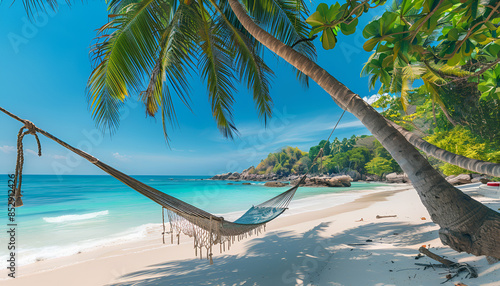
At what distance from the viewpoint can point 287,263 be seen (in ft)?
6.22

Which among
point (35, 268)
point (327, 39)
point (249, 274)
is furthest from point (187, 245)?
point (327, 39)

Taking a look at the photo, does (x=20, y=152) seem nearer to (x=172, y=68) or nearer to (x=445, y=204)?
(x=172, y=68)

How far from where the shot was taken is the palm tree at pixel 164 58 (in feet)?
6.18

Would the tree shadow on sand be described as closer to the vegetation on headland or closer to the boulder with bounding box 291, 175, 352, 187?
the boulder with bounding box 291, 175, 352, 187

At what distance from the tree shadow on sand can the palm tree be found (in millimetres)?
1348

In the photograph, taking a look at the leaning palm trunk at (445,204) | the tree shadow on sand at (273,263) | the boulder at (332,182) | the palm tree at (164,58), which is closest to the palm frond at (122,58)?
the palm tree at (164,58)

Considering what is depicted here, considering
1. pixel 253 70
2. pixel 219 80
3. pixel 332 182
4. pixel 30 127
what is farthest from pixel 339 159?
pixel 30 127

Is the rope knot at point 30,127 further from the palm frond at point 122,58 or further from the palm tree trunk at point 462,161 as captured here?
the palm tree trunk at point 462,161

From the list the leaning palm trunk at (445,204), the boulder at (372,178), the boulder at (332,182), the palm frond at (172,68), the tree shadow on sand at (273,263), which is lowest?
the boulder at (372,178)

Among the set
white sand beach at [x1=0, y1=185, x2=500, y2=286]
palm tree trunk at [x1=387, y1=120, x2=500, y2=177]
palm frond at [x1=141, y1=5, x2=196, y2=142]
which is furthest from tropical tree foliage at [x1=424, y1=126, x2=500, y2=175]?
palm frond at [x1=141, y1=5, x2=196, y2=142]

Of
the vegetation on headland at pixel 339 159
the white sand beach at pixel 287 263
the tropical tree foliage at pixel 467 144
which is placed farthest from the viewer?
the vegetation on headland at pixel 339 159

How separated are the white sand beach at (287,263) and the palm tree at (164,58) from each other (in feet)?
4.45

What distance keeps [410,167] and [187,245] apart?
2.63 m

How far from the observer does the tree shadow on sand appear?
168 centimetres
